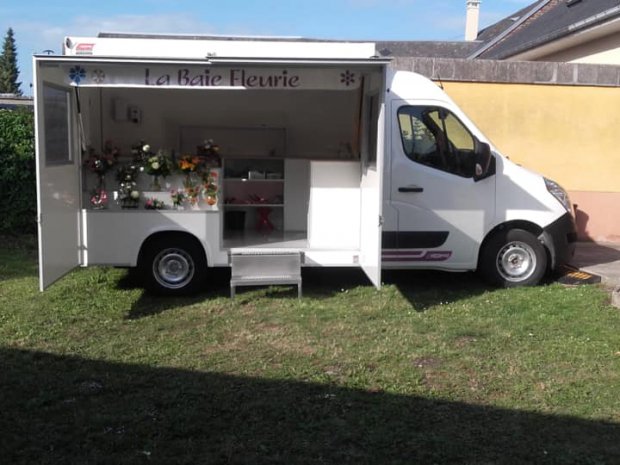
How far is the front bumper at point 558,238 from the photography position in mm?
8070

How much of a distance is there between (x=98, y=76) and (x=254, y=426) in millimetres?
3969

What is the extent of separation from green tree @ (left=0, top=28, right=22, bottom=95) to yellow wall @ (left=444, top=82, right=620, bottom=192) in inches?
2738

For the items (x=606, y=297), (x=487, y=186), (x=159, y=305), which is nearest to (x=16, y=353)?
(x=159, y=305)

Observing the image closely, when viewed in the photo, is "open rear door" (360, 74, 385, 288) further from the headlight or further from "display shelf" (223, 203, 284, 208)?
the headlight

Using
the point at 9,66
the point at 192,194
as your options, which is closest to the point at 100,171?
the point at 192,194

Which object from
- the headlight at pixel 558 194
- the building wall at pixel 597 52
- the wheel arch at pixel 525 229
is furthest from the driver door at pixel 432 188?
the building wall at pixel 597 52

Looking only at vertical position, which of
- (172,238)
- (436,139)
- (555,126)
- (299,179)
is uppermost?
(555,126)

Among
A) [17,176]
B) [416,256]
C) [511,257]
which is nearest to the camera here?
[416,256]

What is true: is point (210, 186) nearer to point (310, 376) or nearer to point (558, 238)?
point (310, 376)

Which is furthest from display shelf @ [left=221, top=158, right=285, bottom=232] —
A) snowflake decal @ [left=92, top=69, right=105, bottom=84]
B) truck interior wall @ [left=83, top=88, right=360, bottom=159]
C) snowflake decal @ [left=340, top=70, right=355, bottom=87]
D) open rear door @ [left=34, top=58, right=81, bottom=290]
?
snowflake decal @ [left=92, top=69, right=105, bottom=84]

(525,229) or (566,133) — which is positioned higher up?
(566,133)

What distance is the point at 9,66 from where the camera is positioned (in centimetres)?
7675

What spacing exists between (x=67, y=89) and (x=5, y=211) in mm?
4922

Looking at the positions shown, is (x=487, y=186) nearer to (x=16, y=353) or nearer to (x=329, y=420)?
(x=329, y=420)
